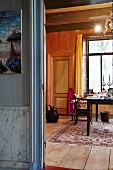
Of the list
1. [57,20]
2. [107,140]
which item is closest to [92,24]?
[57,20]

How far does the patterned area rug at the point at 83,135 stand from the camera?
14.5ft

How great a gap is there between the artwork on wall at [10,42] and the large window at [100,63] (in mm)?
5555

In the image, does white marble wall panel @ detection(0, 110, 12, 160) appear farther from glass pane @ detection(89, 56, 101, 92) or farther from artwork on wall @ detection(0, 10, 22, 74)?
glass pane @ detection(89, 56, 101, 92)

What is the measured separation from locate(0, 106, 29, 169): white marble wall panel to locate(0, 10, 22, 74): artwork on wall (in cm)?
55

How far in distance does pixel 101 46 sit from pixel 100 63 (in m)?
0.62

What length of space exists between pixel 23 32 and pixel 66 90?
212 inches

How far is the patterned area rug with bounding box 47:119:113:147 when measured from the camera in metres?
4.42

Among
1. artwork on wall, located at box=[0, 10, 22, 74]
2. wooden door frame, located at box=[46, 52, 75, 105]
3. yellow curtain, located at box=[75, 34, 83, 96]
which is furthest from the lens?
wooden door frame, located at box=[46, 52, 75, 105]

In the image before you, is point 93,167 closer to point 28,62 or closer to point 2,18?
point 28,62

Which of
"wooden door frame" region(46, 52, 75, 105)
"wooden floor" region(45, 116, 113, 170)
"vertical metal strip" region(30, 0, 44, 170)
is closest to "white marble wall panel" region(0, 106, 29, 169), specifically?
"vertical metal strip" region(30, 0, 44, 170)

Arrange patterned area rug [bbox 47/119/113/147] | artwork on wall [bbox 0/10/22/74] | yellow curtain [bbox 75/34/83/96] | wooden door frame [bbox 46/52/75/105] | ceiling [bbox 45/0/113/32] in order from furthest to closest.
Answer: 1. wooden door frame [bbox 46/52/75/105]
2. yellow curtain [bbox 75/34/83/96]
3. ceiling [bbox 45/0/113/32]
4. patterned area rug [bbox 47/119/113/147]
5. artwork on wall [bbox 0/10/22/74]

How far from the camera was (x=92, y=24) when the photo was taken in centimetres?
747

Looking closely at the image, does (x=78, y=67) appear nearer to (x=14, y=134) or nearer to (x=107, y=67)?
(x=107, y=67)

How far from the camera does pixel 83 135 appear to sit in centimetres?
503
